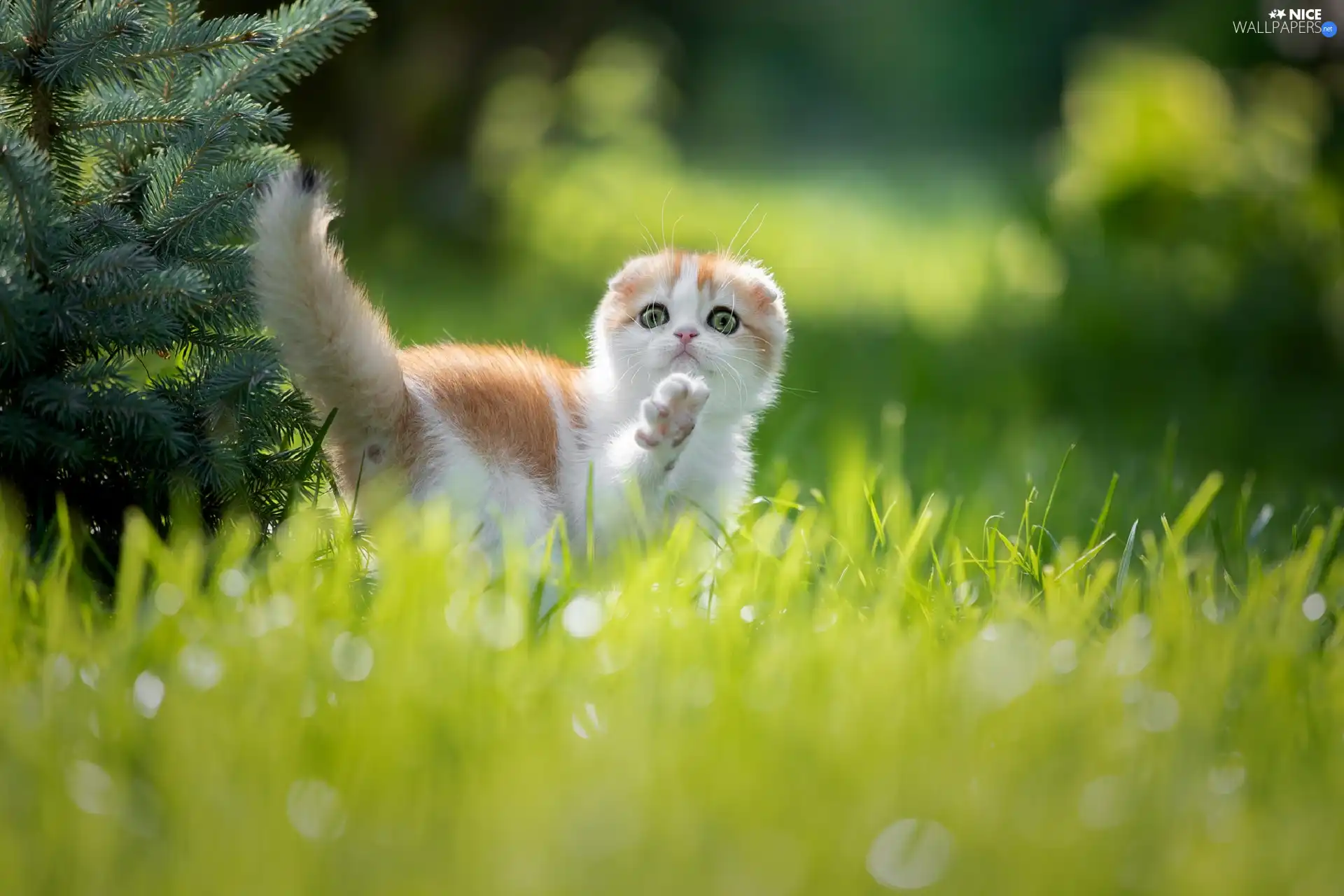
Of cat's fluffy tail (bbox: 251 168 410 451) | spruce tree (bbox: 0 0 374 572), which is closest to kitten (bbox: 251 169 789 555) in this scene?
cat's fluffy tail (bbox: 251 168 410 451)

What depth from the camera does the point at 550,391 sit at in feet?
6.40

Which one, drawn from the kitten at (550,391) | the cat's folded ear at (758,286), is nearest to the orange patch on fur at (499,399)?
the kitten at (550,391)

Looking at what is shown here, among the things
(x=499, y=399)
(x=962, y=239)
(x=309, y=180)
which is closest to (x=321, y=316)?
(x=309, y=180)

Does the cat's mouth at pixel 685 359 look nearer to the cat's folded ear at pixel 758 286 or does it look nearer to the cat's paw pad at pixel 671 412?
the cat's folded ear at pixel 758 286

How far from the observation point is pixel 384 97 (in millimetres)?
5957

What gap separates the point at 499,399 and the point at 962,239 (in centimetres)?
690

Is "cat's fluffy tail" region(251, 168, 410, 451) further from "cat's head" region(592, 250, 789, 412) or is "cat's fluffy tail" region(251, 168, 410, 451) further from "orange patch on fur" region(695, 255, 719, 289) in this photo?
"orange patch on fur" region(695, 255, 719, 289)

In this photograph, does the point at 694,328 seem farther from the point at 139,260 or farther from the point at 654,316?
the point at 139,260

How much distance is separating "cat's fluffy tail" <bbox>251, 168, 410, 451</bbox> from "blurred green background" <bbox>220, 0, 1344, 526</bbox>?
30 centimetres

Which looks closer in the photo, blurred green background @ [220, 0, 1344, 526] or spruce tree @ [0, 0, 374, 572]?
spruce tree @ [0, 0, 374, 572]

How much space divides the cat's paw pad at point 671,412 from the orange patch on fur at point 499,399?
232 millimetres

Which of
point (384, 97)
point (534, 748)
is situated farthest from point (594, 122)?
point (534, 748)

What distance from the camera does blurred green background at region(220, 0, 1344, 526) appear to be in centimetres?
352

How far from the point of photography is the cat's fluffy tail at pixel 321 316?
1461 mm
